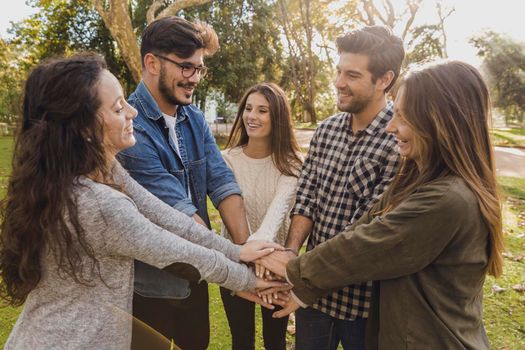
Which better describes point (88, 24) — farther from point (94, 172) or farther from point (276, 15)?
point (94, 172)

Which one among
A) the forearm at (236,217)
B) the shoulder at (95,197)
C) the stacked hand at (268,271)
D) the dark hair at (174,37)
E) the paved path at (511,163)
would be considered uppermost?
the dark hair at (174,37)

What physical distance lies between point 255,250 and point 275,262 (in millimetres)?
132

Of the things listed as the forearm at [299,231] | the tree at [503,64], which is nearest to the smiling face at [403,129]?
the forearm at [299,231]

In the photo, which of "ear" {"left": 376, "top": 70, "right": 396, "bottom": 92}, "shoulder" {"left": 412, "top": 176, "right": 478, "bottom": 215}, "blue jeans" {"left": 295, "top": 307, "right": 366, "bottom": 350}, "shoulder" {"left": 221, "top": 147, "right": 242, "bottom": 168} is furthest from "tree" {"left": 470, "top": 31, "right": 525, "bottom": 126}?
"shoulder" {"left": 412, "top": 176, "right": 478, "bottom": 215}

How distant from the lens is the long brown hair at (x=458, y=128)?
156cm

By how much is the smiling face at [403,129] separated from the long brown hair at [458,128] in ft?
0.12

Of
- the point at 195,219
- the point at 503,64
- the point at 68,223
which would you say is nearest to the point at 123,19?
the point at 195,219

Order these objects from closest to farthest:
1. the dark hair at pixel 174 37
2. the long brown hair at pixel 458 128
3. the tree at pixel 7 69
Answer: the long brown hair at pixel 458 128 < the dark hair at pixel 174 37 < the tree at pixel 7 69

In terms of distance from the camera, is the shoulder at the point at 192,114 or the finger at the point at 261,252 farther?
the shoulder at the point at 192,114

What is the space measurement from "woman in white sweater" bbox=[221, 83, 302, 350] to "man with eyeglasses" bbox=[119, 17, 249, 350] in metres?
0.41

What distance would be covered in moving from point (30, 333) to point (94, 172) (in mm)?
615

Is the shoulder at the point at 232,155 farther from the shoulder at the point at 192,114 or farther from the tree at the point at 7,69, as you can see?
the tree at the point at 7,69

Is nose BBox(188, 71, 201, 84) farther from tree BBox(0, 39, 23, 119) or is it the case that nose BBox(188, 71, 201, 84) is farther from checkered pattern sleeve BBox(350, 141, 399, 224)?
tree BBox(0, 39, 23, 119)

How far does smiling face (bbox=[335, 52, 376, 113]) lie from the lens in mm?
2434
